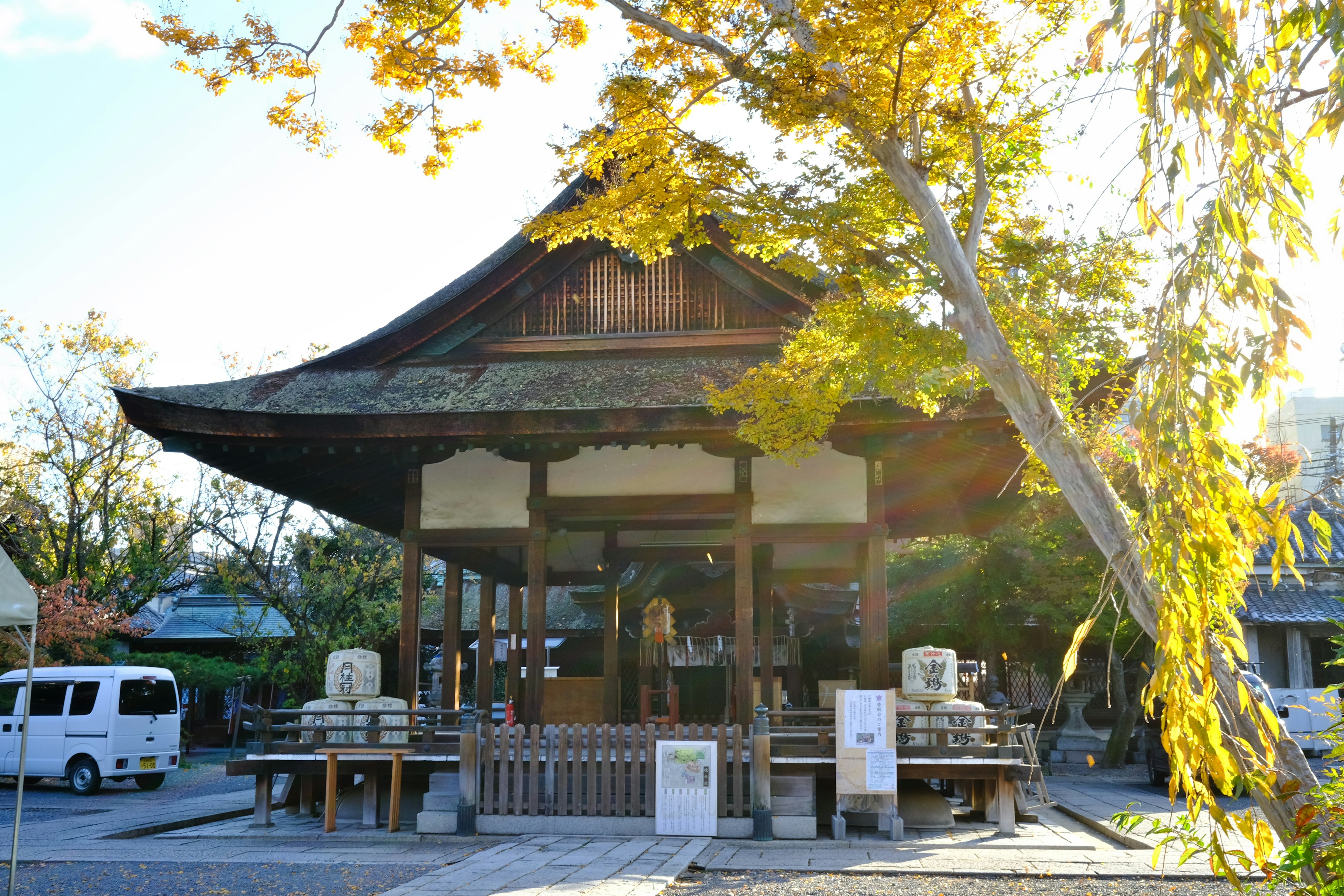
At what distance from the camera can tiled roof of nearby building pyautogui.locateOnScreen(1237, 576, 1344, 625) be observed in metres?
24.4

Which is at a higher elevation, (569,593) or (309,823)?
(569,593)

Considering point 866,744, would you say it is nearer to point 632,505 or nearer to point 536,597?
point 632,505

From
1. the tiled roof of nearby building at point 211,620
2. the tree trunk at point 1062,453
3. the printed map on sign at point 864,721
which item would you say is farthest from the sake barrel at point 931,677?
the tiled roof of nearby building at point 211,620

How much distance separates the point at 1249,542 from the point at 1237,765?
83cm

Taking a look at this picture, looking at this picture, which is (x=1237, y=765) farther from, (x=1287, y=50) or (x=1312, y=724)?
(x=1312, y=724)

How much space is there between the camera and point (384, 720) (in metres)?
11.2

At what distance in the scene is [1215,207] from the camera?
3750 millimetres

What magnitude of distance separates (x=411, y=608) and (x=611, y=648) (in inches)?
151

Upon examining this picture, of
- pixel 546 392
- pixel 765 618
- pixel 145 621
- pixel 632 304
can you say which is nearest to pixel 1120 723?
pixel 765 618

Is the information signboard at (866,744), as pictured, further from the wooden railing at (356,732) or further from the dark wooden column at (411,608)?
the dark wooden column at (411,608)

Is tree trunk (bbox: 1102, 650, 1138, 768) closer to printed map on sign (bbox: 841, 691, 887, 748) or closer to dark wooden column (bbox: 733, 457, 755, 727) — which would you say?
dark wooden column (bbox: 733, 457, 755, 727)

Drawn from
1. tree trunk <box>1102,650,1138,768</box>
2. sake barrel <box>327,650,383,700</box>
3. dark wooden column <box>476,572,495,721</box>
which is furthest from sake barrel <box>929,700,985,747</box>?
tree trunk <box>1102,650,1138,768</box>

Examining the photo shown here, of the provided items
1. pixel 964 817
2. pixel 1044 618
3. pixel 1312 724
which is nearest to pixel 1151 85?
pixel 964 817

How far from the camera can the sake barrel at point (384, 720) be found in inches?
428
